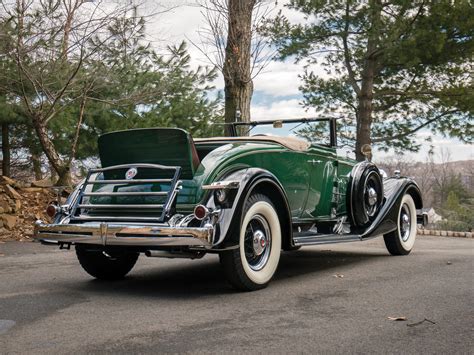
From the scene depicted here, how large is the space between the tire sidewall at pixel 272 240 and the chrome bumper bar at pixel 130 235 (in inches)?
17.0

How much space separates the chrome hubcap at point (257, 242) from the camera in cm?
510

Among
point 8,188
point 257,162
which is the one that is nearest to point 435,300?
point 257,162

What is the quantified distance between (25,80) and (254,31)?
4376 millimetres

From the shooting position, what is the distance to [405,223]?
7.88 meters

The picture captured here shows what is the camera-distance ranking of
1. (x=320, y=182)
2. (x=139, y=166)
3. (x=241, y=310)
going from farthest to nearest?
(x=320, y=182), (x=139, y=166), (x=241, y=310)

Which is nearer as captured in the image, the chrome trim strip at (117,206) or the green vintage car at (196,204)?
the green vintage car at (196,204)

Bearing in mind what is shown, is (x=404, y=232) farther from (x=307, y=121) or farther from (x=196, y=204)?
(x=196, y=204)

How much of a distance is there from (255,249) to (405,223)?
11.3 ft

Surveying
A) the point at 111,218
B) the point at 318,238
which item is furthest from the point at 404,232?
the point at 111,218

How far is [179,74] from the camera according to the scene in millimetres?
14969

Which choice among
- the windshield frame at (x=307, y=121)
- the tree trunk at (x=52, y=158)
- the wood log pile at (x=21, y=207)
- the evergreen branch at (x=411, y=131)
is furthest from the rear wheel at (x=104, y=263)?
the evergreen branch at (x=411, y=131)

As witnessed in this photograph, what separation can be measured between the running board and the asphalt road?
0.33m

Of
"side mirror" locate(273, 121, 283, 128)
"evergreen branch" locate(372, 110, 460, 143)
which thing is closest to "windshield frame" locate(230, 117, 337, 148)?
"side mirror" locate(273, 121, 283, 128)

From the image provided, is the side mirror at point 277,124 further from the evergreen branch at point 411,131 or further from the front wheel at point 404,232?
the evergreen branch at point 411,131
